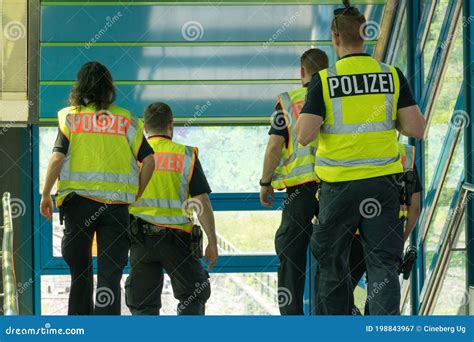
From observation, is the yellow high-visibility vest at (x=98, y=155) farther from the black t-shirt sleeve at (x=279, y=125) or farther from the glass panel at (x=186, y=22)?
the glass panel at (x=186, y=22)

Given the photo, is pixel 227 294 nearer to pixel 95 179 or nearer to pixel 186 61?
pixel 186 61

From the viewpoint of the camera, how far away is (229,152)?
9836 millimetres

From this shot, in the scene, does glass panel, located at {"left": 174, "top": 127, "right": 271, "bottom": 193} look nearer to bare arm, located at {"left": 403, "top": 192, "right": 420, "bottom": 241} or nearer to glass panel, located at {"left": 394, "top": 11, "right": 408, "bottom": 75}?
glass panel, located at {"left": 394, "top": 11, "right": 408, "bottom": 75}

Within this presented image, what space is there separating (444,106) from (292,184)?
2.19 metres

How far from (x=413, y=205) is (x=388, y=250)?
1255mm

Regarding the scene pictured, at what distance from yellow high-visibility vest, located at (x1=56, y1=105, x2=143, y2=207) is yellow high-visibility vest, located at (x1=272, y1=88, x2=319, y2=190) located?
864 millimetres

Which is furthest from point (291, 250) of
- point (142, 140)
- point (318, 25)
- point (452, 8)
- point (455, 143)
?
point (318, 25)

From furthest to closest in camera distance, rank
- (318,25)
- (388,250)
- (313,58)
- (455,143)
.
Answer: (318,25)
(455,143)
(313,58)
(388,250)

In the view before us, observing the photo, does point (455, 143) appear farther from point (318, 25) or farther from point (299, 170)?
point (318, 25)

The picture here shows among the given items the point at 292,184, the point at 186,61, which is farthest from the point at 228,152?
the point at 292,184

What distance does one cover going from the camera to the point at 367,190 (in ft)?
18.6

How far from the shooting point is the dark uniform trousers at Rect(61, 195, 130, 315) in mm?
6676

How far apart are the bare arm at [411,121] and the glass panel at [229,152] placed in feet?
13.7

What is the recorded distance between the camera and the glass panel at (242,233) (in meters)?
9.95
